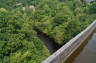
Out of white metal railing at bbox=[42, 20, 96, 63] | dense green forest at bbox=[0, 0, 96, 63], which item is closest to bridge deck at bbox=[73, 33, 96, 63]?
white metal railing at bbox=[42, 20, 96, 63]

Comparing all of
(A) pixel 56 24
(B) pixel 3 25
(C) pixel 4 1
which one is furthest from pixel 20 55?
(C) pixel 4 1

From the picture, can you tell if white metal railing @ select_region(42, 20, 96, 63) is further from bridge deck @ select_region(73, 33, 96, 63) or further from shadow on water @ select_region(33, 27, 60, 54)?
shadow on water @ select_region(33, 27, 60, 54)

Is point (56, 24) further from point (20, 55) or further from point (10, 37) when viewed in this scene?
point (20, 55)

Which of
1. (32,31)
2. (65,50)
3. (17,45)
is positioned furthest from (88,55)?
(32,31)

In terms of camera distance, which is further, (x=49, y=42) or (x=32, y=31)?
(x=49, y=42)

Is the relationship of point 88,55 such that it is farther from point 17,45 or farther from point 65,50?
A: point 17,45

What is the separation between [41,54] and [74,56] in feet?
6.14

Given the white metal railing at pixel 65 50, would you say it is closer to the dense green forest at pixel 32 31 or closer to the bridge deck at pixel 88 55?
the bridge deck at pixel 88 55

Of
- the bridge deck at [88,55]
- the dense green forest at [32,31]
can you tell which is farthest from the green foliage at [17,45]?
the bridge deck at [88,55]

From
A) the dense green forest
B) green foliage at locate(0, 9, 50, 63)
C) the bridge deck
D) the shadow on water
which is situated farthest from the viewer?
the shadow on water

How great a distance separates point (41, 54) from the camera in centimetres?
712

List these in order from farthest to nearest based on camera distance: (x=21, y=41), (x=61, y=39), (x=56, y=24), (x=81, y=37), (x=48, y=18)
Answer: (x=48, y=18), (x=56, y=24), (x=61, y=39), (x=21, y=41), (x=81, y=37)

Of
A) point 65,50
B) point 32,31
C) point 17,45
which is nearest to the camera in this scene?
point 65,50

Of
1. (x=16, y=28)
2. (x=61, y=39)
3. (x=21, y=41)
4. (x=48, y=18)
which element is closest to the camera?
(x=21, y=41)
